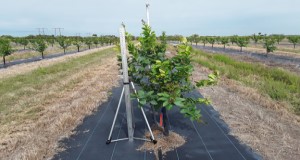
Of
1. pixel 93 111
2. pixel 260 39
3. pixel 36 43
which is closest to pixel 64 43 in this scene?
pixel 36 43

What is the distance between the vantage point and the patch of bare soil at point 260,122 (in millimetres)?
4578

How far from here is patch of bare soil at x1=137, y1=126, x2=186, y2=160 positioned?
460 centimetres

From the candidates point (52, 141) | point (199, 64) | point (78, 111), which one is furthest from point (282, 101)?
point (199, 64)

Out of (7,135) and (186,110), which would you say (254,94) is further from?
(7,135)

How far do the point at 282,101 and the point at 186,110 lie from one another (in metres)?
5.42

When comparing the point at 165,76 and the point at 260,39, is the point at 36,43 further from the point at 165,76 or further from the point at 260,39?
the point at 260,39

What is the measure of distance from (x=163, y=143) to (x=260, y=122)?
2.66 m

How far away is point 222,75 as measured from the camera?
12.6 meters

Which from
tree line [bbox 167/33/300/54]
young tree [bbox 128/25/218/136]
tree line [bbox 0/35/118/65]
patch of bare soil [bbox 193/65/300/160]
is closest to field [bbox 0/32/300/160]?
patch of bare soil [bbox 193/65/300/160]

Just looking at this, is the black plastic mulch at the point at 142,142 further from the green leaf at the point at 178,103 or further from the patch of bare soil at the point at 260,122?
the green leaf at the point at 178,103

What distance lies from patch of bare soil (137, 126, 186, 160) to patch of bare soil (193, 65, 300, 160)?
1.27m

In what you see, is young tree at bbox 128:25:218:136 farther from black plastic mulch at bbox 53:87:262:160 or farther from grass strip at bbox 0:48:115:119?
grass strip at bbox 0:48:115:119

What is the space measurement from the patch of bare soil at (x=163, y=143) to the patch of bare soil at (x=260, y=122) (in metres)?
1.27

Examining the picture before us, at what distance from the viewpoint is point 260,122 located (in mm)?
5879
